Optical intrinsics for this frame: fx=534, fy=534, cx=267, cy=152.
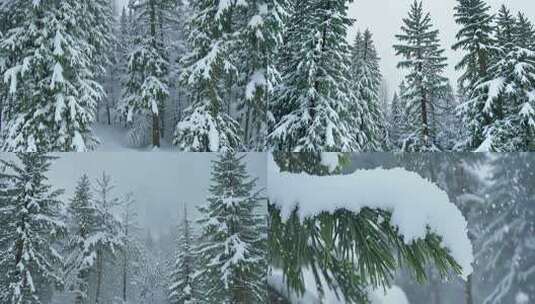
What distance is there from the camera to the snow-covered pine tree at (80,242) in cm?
279

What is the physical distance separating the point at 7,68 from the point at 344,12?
5550 millimetres

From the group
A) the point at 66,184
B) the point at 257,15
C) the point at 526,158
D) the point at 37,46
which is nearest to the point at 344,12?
the point at 257,15

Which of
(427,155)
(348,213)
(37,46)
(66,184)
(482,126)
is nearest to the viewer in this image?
(348,213)

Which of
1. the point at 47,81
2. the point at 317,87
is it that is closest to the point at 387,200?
the point at 47,81

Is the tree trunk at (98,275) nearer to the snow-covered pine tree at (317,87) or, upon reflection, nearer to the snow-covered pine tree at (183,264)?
the snow-covered pine tree at (183,264)

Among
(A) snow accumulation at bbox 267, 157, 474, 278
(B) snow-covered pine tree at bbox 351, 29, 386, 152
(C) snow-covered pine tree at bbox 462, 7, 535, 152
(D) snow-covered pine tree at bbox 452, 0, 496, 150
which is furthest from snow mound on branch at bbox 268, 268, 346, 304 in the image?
(D) snow-covered pine tree at bbox 452, 0, 496, 150

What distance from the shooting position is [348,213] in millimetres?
1948

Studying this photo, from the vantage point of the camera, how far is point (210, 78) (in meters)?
4.82

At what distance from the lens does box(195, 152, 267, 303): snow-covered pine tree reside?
2.86 meters

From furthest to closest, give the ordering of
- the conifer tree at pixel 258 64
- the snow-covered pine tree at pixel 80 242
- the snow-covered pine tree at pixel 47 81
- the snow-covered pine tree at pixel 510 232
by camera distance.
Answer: the conifer tree at pixel 258 64
the snow-covered pine tree at pixel 47 81
the snow-covered pine tree at pixel 510 232
the snow-covered pine tree at pixel 80 242

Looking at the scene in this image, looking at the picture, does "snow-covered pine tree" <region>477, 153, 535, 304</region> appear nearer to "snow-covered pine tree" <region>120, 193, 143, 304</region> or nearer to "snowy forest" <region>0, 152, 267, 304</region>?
"snowy forest" <region>0, 152, 267, 304</region>

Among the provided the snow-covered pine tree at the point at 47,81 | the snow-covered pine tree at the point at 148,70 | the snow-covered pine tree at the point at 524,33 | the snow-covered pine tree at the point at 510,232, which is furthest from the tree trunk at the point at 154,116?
the snow-covered pine tree at the point at 524,33

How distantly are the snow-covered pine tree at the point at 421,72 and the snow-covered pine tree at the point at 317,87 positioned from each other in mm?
2046

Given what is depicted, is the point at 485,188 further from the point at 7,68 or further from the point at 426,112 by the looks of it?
the point at 426,112
